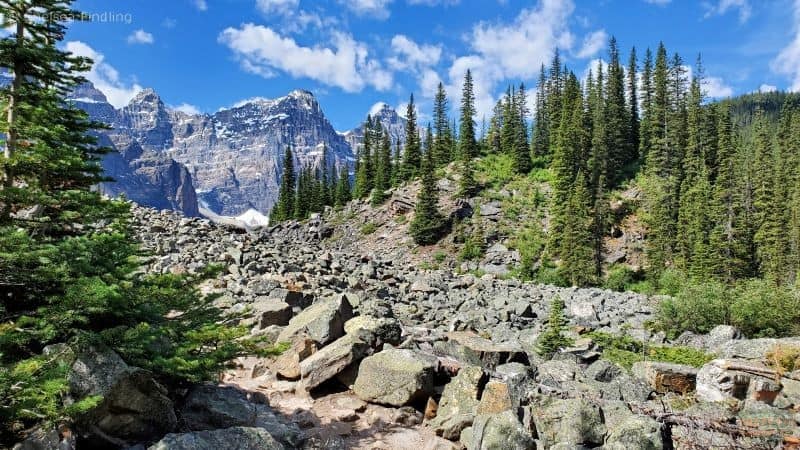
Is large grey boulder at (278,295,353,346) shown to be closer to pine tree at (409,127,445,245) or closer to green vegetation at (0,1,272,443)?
green vegetation at (0,1,272,443)

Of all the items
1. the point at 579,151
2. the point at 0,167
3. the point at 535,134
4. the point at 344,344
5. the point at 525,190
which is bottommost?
the point at 344,344

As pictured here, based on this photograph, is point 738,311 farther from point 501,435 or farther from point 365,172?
point 365,172

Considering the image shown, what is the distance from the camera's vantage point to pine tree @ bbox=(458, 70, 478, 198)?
61.0m

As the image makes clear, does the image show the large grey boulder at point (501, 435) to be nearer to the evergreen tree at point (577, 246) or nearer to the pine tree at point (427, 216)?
the evergreen tree at point (577, 246)

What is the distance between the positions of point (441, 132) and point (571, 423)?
7772 centimetres

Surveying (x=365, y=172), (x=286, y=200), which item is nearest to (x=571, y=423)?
(x=365, y=172)

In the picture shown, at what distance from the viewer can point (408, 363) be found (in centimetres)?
1026

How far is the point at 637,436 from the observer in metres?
7.04

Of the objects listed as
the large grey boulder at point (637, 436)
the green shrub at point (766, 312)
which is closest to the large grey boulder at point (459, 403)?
the large grey boulder at point (637, 436)

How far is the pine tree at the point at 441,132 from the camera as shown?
76.9 m

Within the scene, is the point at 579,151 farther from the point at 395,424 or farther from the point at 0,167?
the point at 0,167

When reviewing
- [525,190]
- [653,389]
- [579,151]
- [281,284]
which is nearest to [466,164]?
[525,190]

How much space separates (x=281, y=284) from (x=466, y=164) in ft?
147

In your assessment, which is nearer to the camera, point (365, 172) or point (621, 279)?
point (621, 279)
